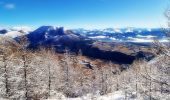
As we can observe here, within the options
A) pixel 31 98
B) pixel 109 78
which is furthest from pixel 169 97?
pixel 109 78

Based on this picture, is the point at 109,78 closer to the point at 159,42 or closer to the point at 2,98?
the point at 2,98

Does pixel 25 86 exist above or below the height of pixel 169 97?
below

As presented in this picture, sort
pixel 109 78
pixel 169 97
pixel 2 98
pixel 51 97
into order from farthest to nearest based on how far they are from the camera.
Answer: pixel 109 78 < pixel 51 97 < pixel 2 98 < pixel 169 97

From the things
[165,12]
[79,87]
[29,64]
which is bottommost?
[79,87]

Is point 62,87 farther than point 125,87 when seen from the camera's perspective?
Yes

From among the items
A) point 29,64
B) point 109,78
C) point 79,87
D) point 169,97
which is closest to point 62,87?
point 79,87

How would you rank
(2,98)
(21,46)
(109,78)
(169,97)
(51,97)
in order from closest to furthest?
(169,97), (2,98), (21,46), (51,97), (109,78)

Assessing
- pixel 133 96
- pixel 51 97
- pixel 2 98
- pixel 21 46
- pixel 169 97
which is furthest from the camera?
pixel 133 96

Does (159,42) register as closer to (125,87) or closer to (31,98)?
(31,98)

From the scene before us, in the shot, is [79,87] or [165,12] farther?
[79,87]
